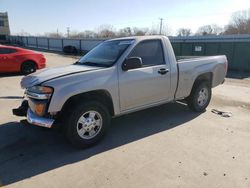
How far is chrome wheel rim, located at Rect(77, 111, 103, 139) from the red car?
9.35 m

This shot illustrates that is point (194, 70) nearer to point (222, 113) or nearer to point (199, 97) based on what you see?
point (199, 97)

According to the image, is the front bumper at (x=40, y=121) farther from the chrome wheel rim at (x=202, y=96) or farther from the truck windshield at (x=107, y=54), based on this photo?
the chrome wheel rim at (x=202, y=96)

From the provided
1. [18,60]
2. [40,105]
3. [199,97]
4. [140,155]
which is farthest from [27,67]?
[140,155]

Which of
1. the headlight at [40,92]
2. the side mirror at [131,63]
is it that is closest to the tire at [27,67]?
the headlight at [40,92]

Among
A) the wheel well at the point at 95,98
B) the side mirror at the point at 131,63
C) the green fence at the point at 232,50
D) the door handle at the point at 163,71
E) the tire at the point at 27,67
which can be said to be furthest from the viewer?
the green fence at the point at 232,50

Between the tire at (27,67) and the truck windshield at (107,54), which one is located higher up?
the truck windshield at (107,54)

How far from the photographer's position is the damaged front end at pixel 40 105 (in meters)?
3.88

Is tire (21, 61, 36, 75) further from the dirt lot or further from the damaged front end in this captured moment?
the damaged front end

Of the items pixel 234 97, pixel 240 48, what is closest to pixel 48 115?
pixel 234 97

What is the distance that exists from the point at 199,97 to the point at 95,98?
3023mm

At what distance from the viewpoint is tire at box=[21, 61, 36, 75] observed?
12565mm

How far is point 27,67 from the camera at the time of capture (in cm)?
1271

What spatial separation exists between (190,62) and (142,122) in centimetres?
178

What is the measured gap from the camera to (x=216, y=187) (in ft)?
10.6
